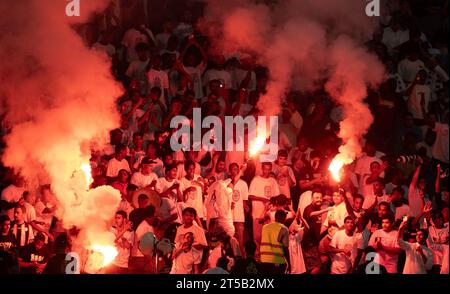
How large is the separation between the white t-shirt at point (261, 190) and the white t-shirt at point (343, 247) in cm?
102

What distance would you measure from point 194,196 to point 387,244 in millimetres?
2319

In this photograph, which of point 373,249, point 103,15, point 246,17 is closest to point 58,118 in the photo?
point 103,15

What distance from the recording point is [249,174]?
46.3ft

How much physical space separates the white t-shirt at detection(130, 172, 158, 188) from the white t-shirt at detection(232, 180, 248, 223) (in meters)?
0.96

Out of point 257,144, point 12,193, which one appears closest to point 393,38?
point 257,144

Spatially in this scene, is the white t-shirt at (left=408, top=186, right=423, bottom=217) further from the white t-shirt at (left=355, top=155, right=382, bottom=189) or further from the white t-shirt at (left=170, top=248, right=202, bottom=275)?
the white t-shirt at (left=170, top=248, right=202, bottom=275)

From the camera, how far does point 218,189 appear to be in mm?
13617

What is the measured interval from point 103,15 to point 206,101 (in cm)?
178

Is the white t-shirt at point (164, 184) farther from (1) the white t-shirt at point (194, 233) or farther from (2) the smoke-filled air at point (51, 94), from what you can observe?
(2) the smoke-filled air at point (51, 94)

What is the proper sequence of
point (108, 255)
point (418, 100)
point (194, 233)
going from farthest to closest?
point (418, 100)
point (194, 233)
point (108, 255)

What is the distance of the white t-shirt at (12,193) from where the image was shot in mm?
13477

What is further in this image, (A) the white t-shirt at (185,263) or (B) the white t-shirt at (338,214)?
(B) the white t-shirt at (338,214)

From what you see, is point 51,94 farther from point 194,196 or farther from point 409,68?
point 409,68

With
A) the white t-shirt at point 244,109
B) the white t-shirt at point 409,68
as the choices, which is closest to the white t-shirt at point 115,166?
the white t-shirt at point 244,109
